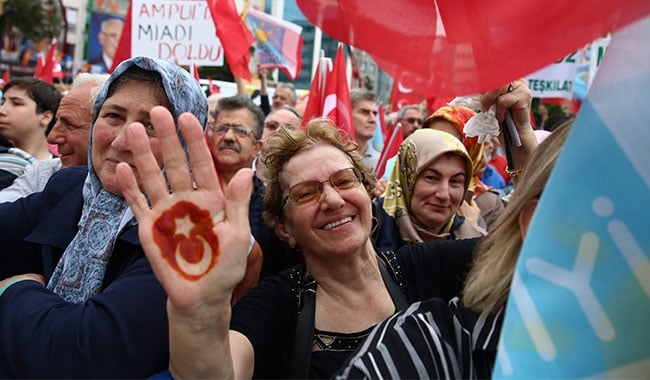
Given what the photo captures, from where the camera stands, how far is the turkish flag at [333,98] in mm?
4250

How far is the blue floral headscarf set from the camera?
68.1 inches

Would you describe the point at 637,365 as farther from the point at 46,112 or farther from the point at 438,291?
the point at 46,112

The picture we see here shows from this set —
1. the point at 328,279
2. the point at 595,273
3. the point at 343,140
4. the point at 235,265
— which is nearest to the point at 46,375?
the point at 235,265

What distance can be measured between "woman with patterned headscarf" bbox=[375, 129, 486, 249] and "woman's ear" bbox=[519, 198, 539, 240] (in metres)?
1.61

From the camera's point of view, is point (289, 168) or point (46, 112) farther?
point (46, 112)

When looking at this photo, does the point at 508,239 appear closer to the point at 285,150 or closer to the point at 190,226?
the point at 190,226

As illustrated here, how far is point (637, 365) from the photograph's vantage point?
1.04 m

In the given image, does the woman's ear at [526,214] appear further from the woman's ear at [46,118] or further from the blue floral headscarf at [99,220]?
the woman's ear at [46,118]

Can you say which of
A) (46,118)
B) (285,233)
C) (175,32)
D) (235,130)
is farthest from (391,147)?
(175,32)

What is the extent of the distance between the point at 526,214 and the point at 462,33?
1.29 ft

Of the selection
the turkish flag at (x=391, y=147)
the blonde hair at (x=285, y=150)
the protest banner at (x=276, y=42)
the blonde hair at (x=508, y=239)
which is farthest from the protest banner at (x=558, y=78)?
the blonde hair at (x=508, y=239)

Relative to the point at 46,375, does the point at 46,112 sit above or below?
above

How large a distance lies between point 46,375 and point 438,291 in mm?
1209

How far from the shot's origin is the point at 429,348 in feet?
4.60
